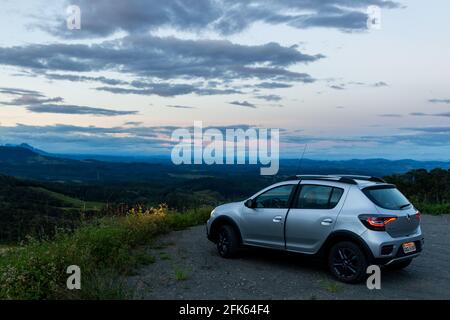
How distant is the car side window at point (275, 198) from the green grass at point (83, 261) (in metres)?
2.09

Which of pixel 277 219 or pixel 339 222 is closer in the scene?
pixel 339 222

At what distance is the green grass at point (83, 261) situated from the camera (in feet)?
20.6

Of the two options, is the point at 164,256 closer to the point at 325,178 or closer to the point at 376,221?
the point at 325,178

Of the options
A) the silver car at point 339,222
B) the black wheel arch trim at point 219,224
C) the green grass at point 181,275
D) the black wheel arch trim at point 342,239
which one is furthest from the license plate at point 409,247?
the green grass at point 181,275

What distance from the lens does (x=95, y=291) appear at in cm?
611

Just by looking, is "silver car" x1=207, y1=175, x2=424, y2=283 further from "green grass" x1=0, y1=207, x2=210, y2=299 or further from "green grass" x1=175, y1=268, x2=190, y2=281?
"green grass" x1=0, y1=207, x2=210, y2=299

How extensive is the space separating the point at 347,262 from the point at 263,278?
1437 mm

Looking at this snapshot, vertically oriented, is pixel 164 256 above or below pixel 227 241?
below

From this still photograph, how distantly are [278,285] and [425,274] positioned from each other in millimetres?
2812

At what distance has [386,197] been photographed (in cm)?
740

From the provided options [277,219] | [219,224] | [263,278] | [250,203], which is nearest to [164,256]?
[219,224]

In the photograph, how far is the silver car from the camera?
22.9ft

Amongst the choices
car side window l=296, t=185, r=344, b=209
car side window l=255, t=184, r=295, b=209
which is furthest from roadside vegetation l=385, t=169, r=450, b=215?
car side window l=296, t=185, r=344, b=209
